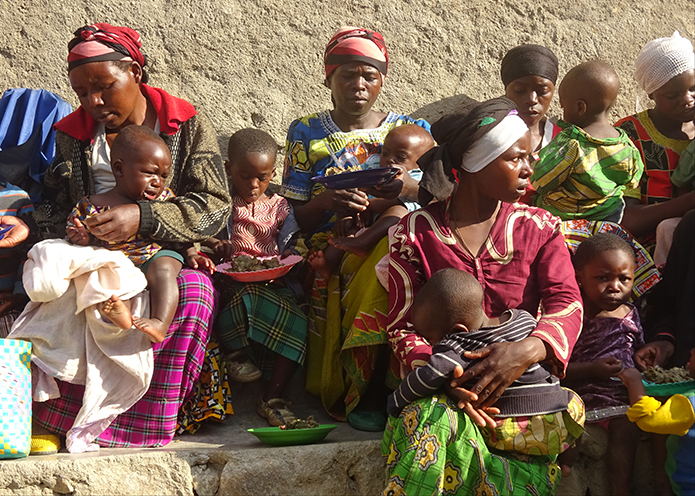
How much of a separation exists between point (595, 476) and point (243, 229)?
225cm

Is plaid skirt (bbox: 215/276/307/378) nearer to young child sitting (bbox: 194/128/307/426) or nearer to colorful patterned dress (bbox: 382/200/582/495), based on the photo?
young child sitting (bbox: 194/128/307/426)

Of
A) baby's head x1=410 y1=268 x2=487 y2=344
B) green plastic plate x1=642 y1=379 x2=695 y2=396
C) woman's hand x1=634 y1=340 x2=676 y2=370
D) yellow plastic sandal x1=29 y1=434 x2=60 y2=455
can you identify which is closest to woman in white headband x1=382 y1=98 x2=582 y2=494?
baby's head x1=410 y1=268 x2=487 y2=344

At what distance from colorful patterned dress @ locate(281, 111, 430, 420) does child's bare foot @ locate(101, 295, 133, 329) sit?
1049mm

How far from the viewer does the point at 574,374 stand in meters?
3.61

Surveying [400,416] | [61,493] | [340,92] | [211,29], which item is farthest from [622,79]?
[61,493]

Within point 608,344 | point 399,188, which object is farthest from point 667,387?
point 399,188

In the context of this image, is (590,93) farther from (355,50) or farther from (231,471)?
(231,471)

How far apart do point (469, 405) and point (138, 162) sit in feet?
6.50

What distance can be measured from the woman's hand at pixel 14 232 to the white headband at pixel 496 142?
233cm

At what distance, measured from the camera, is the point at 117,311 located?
3.46 m

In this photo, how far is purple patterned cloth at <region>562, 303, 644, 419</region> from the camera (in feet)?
11.8

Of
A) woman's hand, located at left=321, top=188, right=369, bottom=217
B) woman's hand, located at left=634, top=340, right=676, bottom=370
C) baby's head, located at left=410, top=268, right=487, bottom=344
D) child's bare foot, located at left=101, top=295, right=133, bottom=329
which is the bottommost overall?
woman's hand, located at left=634, top=340, right=676, bottom=370

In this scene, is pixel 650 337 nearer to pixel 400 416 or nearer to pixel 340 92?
pixel 400 416

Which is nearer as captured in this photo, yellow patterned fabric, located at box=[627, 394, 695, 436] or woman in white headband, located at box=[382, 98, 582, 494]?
woman in white headband, located at box=[382, 98, 582, 494]
